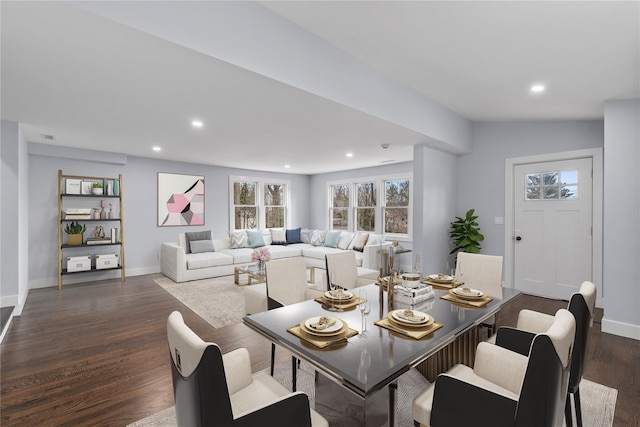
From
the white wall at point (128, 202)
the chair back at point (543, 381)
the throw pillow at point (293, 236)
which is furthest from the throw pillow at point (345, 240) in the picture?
the chair back at point (543, 381)

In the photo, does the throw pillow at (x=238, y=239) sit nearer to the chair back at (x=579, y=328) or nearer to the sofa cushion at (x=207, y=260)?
the sofa cushion at (x=207, y=260)

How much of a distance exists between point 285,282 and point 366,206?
5.26 meters

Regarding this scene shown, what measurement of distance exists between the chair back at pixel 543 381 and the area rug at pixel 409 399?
3.24ft

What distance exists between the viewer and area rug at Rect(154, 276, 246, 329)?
12.2 ft

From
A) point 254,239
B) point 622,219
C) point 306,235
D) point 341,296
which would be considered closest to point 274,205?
point 306,235

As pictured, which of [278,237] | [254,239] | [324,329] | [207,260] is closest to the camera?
[324,329]

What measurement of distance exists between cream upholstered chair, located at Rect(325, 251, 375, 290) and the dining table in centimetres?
71

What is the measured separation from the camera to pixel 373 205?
743 cm

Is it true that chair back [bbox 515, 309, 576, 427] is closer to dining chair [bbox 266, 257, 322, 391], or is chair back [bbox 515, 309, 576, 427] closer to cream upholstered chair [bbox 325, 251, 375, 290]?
dining chair [bbox 266, 257, 322, 391]

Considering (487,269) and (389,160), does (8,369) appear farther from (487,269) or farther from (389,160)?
(389,160)

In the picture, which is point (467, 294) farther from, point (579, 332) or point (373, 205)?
point (373, 205)

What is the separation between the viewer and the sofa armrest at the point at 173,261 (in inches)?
211

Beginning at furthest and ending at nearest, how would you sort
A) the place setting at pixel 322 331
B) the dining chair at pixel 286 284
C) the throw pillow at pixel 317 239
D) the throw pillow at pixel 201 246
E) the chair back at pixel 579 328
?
the throw pillow at pixel 317 239, the throw pillow at pixel 201 246, the dining chair at pixel 286 284, the chair back at pixel 579 328, the place setting at pixel 322 331

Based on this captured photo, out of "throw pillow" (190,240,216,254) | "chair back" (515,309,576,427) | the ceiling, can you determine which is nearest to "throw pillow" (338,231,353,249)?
"throw pillow" (190,240,216,254)
